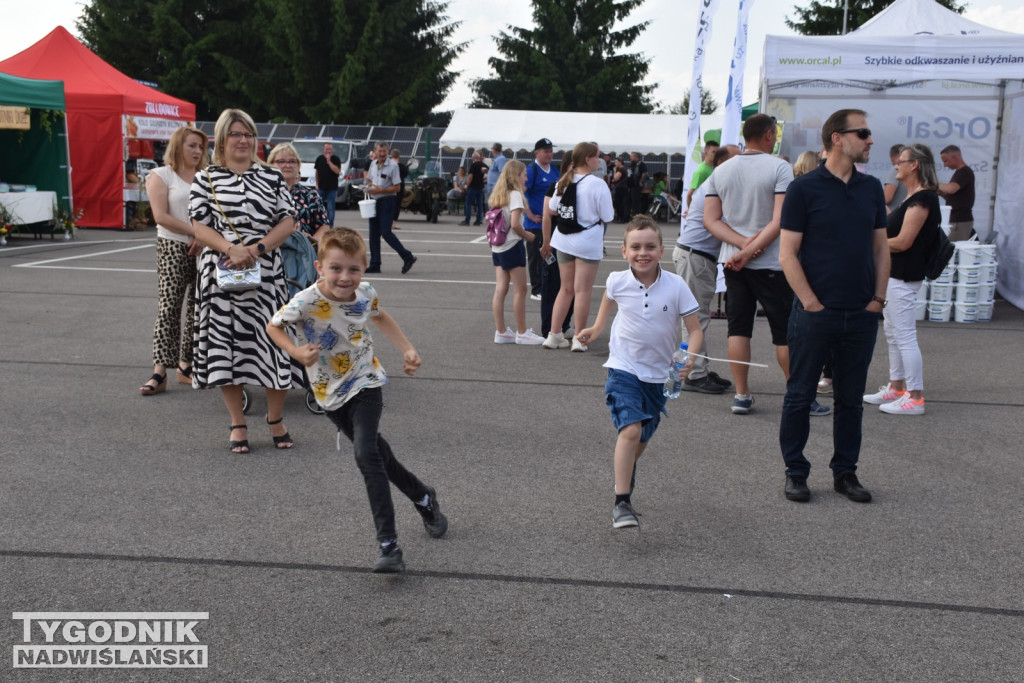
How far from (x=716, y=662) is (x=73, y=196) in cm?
2049

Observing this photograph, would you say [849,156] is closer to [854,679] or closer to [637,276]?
[637,276]

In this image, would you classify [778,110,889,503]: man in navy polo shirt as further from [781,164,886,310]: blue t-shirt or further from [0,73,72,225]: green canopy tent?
[0,73,72,225]: green canopy tent

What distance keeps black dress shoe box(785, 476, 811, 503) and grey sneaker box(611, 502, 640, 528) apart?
3.19 ft

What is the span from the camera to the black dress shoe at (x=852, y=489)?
5105 millimetres

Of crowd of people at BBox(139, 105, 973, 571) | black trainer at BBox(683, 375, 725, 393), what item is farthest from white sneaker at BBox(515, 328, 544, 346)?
black trainer at BBox(683, 375, 725, 393)

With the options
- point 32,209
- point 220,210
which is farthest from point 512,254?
point 32,209

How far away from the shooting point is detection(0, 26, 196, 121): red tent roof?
784 inches

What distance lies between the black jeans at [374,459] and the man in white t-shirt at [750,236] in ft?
10.4

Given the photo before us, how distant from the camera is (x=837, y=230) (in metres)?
4.98

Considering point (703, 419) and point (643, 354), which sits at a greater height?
point (643, 354)

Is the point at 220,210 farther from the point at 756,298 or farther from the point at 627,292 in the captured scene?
the point at 756,298

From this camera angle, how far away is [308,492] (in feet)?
16.8

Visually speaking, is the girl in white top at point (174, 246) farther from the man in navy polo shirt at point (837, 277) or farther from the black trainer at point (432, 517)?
the man in navy polo shirt at point (837, 277)

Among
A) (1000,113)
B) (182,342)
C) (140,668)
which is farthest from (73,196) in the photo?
(140,668)
